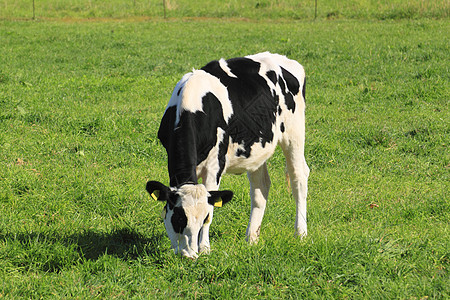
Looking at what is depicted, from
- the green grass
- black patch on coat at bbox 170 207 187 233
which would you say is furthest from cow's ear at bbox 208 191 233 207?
the green grass

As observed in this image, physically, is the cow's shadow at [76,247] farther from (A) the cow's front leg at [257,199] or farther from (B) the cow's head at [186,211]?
(A) the cow's front leg at [257,199]

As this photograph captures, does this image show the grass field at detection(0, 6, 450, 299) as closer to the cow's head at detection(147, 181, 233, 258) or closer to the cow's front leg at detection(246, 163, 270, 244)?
the cow's front leg at detection(246, 163, 270, 244)

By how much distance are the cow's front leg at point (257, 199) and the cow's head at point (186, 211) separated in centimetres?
107

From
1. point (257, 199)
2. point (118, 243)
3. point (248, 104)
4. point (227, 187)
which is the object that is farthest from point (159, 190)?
point (227, 187)

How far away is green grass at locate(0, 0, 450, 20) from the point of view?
24.8 m

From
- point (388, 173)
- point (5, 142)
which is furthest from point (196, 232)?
point (5, 142)

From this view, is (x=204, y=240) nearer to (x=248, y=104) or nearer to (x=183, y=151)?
(x=183, y=151)

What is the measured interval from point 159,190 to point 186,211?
0.28 m

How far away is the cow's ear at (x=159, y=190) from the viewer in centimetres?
393

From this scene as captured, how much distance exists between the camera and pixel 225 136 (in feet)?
14.9

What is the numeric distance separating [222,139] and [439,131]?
5062mm

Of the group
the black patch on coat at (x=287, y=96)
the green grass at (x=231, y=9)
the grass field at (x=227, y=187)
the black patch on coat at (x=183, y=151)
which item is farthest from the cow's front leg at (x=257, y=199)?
the green grass at (x=231, y=9)

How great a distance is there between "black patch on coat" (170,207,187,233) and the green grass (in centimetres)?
2236

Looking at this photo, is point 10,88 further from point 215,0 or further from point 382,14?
point 215,0
